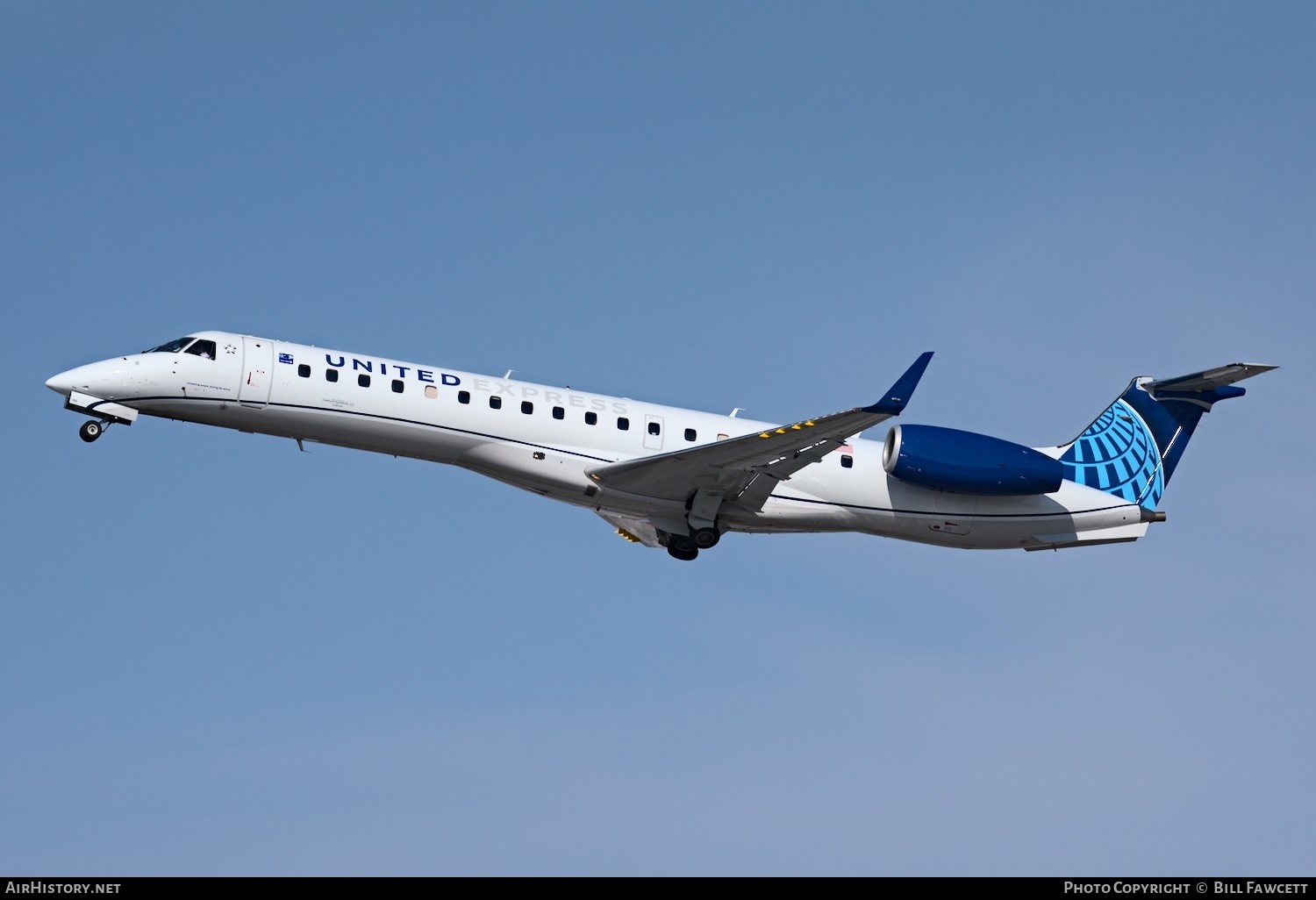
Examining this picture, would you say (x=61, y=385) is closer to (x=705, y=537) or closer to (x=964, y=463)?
(x=705, y=537)

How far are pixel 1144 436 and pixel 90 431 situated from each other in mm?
20641

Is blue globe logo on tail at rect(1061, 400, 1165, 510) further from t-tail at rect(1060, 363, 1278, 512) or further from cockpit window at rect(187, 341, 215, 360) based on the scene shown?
cockpit window at rect(187, 341, 215, 360)

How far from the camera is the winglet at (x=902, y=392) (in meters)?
A: 25.2

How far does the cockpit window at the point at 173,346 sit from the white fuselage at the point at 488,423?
183 mm

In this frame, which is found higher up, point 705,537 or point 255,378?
point 255,378

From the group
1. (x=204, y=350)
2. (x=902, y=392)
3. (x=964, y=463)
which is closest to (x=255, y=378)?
(x=204, y=350)

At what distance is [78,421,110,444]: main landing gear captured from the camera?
27172mm

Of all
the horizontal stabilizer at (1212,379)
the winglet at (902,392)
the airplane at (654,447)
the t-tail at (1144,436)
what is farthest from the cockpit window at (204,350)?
the horizontal stabilizer at (1212,379)

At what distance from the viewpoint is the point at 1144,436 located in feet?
106

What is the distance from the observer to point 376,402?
27.4 metres

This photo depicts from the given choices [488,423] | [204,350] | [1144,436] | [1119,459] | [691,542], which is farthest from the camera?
[1144,436]


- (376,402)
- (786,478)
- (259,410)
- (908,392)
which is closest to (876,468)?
(786,478)
